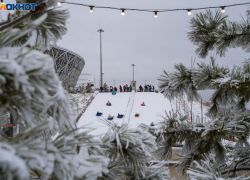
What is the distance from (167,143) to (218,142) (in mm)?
416

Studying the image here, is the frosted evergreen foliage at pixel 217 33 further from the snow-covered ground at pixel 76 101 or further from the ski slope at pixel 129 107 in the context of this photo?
the ski slope at pixel 129 107

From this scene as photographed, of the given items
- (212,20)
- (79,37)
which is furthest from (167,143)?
(79,37)

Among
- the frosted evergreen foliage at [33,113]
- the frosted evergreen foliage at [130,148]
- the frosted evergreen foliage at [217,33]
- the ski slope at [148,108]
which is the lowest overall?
the ski slope at [148,108]

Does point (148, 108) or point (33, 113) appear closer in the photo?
point (33, 113)

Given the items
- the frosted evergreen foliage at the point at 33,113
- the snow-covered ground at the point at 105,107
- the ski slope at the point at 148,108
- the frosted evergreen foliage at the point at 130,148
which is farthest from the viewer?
the snow-covered ground at the point at 105,107

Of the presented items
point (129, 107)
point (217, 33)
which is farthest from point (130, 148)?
point (129, 107)

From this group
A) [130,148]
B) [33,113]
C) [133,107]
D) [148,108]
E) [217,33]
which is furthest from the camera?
[133,107]

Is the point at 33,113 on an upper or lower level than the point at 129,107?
upper

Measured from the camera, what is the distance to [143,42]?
23719 millimetres

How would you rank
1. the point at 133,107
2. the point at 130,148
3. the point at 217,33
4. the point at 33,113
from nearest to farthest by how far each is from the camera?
the point at 33,113 < the point at 130,148 < the point at 217,33 < the point at 133,107

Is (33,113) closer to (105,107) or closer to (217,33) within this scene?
(217,33)

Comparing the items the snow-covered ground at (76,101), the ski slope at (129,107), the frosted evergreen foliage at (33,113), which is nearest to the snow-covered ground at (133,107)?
the ski slope at (129,107)

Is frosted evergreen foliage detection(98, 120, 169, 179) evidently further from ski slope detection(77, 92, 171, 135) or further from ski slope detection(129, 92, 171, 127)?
ski slope detection(77, 92, 171, 135)

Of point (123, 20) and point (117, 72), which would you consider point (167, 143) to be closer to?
point (123, 20)
